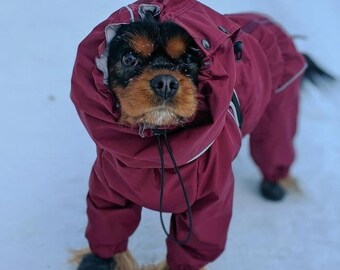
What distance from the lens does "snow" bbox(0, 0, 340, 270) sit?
2.30m

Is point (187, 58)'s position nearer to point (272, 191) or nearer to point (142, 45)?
point (142, 45)

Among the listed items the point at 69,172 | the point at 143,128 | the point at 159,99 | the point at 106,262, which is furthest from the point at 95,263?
the point at 159,99

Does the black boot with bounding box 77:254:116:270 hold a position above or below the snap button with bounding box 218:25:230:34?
below

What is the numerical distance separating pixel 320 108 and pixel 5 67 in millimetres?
1684

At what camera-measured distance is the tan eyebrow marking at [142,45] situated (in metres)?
1.61

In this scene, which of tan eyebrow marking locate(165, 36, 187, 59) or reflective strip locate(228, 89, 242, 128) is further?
reflective strip locate(228, 89, 242, 128)

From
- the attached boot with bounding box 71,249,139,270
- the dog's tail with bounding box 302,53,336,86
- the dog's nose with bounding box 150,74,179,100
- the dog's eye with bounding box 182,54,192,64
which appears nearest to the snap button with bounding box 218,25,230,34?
the dog's eye with bounding box 182,54,192,64

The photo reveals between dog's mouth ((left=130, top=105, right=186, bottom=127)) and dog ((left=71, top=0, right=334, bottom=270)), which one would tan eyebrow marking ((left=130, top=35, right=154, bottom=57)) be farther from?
dog's mouth ((left=130, top=105, right=186, bottom=127))

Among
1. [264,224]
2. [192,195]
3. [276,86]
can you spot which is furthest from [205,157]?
[264,224]

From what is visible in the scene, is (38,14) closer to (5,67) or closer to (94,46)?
(5,67)

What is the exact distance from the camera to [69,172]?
255 cm

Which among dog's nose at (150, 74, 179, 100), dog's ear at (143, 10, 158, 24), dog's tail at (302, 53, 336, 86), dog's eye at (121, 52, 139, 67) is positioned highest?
dog's ear at (143, 10, 158, 24)

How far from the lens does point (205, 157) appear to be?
69.3 inches

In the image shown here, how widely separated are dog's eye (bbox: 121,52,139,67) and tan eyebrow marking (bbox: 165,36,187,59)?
10 centimetres
